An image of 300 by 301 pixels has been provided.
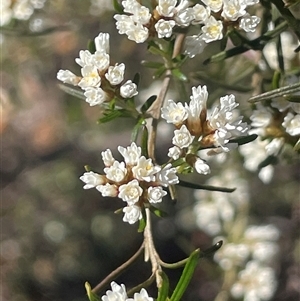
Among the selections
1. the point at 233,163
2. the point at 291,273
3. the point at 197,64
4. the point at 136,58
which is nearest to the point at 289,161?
the point at 233,163

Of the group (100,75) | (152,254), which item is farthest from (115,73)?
(152,254)

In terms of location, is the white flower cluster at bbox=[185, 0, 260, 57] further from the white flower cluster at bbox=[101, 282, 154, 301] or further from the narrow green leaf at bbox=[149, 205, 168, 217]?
the white flower cluster at bbox=[101, 282, 154, 301]

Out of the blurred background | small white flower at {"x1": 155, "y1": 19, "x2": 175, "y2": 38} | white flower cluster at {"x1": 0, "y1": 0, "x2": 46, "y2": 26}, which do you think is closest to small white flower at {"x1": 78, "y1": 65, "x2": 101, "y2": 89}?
small white flower at {"x1": 155, "y1": 19, "x2": 175, "y2": 38}

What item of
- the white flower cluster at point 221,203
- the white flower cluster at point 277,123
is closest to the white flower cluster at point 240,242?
the white flower cluster at point 221,203

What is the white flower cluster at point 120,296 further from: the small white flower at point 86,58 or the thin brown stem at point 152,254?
the small white flower at point 86,58

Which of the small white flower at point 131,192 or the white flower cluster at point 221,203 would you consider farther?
the white flower cluster at point 221,203

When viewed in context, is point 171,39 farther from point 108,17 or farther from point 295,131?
point 108,17

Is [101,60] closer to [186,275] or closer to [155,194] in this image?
[155,194]
